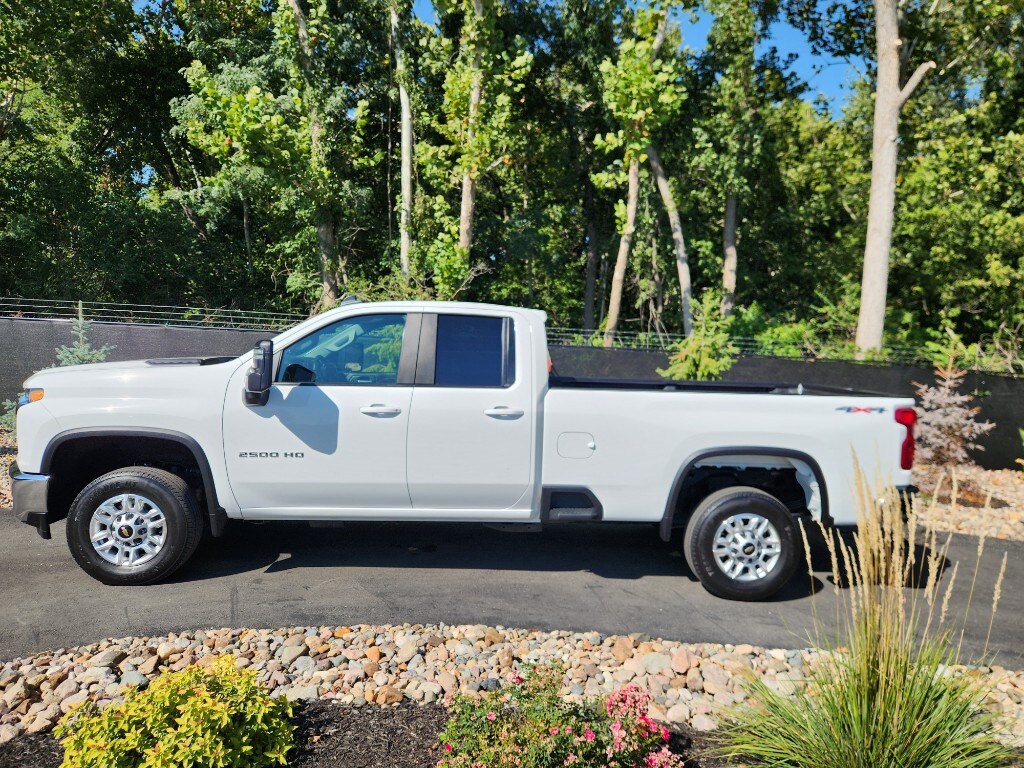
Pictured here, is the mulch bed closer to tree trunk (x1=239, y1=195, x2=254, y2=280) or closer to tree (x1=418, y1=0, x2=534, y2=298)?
tree (x1=418, y1=0, x2=534, y2=298)

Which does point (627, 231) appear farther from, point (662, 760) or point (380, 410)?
point (662, 760)

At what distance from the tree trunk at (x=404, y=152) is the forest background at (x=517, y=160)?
0.26ft

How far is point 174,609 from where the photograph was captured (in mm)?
4648

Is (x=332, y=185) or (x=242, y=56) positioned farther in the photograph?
(x=242, y=56)

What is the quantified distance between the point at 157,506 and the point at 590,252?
62.2 ft

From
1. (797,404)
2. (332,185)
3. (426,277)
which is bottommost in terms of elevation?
(797,404)

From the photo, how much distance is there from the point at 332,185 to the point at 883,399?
43.4 feet

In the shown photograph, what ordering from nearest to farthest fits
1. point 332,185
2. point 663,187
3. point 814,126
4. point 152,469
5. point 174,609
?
point 174,609 → point 152,469 → point 332,185 → point 663,187 → point 814,126

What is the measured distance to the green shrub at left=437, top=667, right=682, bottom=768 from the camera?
277cm

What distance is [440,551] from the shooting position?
19.7ft

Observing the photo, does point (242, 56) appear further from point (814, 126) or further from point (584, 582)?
point (814, 126)

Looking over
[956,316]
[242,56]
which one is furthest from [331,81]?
[956,316]

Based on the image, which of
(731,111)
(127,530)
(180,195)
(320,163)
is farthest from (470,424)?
(731,111)

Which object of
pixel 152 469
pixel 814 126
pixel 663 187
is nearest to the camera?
pixel 152 469
